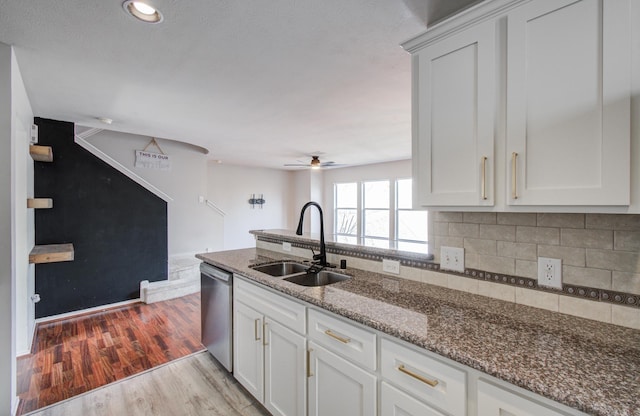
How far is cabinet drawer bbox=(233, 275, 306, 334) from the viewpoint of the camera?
161cm

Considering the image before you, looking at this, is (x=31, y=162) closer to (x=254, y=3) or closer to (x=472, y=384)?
(x=254, y=3)

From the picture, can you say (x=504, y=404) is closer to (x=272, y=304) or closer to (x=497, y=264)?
(x=497, y=264)

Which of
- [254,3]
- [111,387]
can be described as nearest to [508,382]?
[254,3]

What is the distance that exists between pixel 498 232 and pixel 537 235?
162mm

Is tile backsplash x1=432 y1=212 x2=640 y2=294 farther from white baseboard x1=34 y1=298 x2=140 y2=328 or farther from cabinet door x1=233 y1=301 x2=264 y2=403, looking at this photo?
white baseboard x1=34 y1=298 x2=140 y2=328

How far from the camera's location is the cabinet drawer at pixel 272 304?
5.29ft

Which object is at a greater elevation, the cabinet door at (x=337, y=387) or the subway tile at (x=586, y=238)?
the subway tile at (x=586, y=238)

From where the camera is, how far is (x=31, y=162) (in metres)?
3.10

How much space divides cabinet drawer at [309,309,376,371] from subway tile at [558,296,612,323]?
0.82m

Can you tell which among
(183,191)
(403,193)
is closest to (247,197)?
(183,191)

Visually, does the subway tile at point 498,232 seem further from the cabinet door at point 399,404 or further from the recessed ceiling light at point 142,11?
the recessed ceiling light at point 142,11

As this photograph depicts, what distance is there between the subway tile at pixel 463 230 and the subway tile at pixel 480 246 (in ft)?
0.10

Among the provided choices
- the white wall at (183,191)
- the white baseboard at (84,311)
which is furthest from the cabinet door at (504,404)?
the white wall at (183,191)

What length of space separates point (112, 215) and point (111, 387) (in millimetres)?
2361
